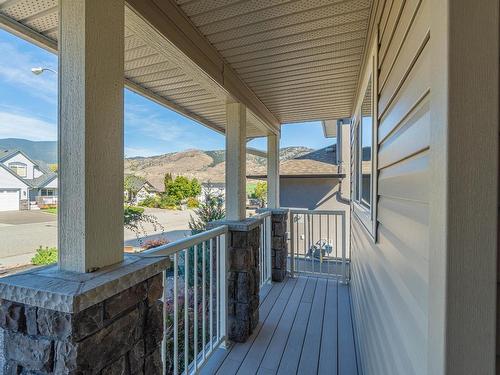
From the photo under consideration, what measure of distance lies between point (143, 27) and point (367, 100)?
1.94 metres

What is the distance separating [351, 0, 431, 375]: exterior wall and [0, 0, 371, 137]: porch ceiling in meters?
0.56

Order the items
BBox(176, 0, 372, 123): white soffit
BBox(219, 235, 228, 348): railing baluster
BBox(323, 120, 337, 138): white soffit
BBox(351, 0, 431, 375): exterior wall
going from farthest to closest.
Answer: BBox(323, 120, 337, 138): white soffit → BBox(219, 235, 228, 348): railing baluster → BBox(176, 0, 372, 123): white soffit → BBox(351, 0, 431, 375): exterior wall

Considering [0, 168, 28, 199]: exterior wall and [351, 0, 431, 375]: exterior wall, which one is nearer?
[351, 0, 431, 375]: exterior wall

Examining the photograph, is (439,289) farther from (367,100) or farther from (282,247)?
(282,247)

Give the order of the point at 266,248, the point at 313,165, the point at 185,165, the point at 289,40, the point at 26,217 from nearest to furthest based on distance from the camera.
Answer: the point at 26,217, the point at 289,40, the point at 266,248, the point at 185,165, the point at 313,165

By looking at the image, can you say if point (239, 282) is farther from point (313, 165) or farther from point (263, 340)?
point (313, 165)

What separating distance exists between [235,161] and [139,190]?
1.52 m

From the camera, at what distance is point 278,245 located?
4195 millimetres

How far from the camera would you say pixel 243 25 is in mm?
1890

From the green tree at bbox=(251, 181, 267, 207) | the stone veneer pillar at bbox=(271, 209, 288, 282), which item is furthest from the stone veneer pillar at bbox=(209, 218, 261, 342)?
the green tree at bbox=(251, 181, 267, 207)

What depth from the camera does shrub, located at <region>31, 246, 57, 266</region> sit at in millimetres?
1607

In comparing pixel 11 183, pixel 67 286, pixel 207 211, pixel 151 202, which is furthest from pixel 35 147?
pixel 207 211

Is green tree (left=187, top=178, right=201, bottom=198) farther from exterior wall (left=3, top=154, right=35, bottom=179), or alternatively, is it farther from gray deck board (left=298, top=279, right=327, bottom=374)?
exterior wall (left=3, top=154, right=35, bottom=179)

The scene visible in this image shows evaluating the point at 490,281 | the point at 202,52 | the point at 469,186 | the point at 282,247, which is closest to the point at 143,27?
the point at 202,52
